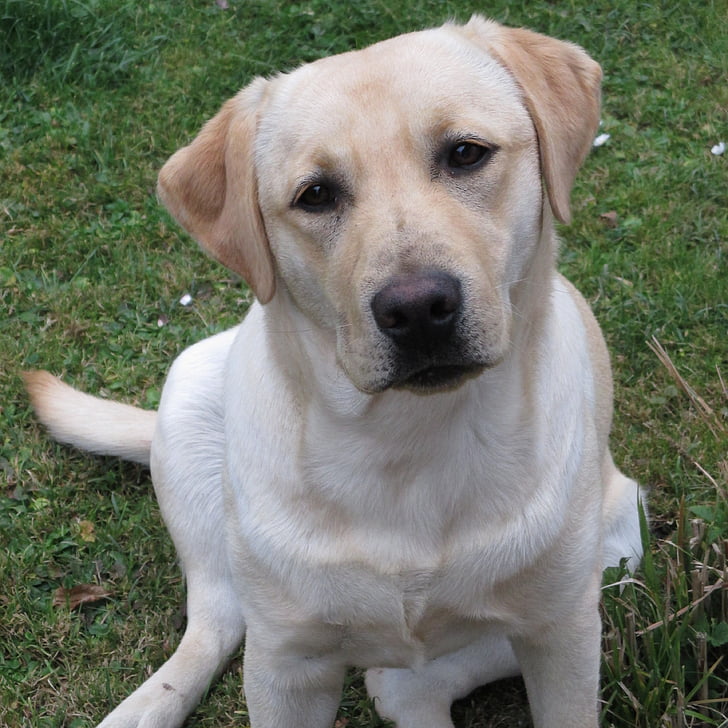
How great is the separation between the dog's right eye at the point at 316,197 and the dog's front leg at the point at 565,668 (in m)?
1.13

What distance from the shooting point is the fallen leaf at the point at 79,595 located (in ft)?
11.9

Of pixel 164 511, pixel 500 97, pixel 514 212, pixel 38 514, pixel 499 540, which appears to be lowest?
pixel 38 514

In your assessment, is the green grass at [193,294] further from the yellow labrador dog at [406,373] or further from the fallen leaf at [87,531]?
the yellow labrador dog at [406,373]

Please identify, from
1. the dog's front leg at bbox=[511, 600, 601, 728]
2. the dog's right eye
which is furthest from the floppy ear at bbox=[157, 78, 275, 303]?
the dog's front leg at bbox=[511, 600, 601, 728]

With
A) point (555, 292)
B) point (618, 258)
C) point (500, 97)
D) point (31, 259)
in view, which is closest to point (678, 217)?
point (618, 258)

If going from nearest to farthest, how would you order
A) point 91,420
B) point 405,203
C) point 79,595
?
point 405,203 < point 79,595 < point 91,420

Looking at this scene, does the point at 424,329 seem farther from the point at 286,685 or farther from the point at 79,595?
the point at 79,595

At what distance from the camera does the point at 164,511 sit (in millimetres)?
3498

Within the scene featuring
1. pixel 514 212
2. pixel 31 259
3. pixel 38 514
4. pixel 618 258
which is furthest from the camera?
pixel 31 259

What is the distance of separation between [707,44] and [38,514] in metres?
4.14

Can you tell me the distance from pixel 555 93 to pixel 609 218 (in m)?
2.49

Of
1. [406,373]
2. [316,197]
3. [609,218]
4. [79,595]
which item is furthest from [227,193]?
[609,218]

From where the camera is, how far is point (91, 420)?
383cm

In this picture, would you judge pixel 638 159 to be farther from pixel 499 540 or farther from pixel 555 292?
pixel 499 540
